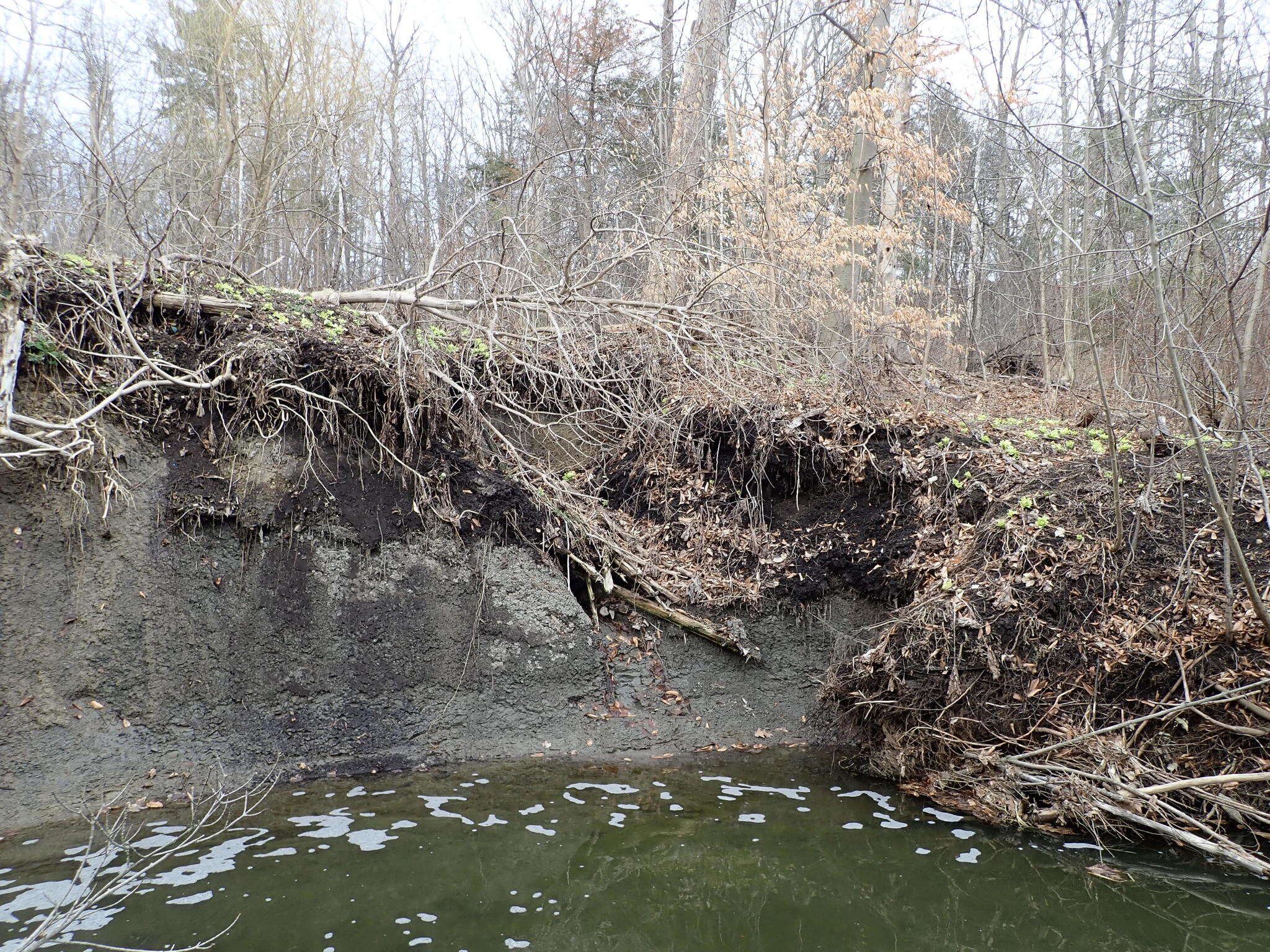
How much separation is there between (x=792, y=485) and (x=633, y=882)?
4.63 meters

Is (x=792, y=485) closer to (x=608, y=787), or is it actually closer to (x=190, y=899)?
(x=608, y=787)

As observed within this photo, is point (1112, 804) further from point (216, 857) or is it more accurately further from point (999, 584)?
point (216, 857)

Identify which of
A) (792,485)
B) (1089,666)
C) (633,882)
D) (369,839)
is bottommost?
(633,882)

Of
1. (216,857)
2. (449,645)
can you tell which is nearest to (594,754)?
(449,645)

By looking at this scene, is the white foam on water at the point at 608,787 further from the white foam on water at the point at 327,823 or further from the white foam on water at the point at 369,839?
the white foam on water at the point at 327,823

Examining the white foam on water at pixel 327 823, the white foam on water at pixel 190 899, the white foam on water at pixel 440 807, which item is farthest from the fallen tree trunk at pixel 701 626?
the white foam on water at pixel 190 899

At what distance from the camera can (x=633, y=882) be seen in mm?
4590

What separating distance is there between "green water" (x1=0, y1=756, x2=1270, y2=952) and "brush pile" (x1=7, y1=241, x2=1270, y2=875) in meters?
0.64

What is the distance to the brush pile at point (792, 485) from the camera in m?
5.51

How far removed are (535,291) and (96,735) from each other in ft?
17.1

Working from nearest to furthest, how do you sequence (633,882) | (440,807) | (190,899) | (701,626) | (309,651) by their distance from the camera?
(190,899), (633,882), (440,807), (309,651), (701,626)

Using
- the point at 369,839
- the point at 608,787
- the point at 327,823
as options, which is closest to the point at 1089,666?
the point at 608,787

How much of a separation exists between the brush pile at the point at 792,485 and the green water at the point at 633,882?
2.11 ft

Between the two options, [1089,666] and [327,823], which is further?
[1089,666]
